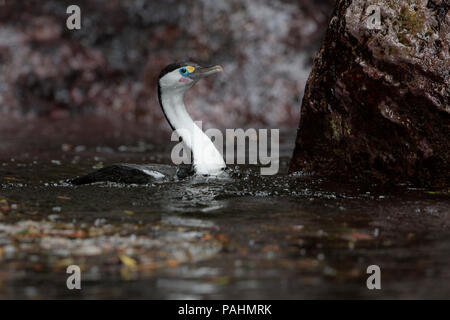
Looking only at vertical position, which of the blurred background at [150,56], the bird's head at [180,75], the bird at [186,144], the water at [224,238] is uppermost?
the blurred background at [150,56]

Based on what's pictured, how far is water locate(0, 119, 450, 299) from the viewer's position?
354 cm

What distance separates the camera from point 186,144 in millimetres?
6812

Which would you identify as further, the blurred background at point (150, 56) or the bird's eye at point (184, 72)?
the blurred background at point (150, 56)

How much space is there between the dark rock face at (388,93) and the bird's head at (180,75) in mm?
1226

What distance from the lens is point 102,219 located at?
4.93 m

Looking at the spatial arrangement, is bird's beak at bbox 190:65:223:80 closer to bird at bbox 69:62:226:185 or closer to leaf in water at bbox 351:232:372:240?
bird at bbox 69:62:226:185

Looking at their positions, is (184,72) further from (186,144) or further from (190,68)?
(186,144)

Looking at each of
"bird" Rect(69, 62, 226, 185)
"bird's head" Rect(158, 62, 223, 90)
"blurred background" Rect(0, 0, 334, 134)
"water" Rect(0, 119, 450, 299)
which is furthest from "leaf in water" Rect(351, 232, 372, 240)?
"blurred background" Rect(0, 0, 334, 134)

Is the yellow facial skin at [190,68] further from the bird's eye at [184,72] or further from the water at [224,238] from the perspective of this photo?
the water at [224,238]

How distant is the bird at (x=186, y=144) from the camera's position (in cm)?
641

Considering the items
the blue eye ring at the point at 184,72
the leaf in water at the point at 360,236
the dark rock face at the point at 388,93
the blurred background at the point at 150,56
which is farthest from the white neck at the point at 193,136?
the blurred background at the point at 150,56

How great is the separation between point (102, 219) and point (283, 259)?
61.3 inches

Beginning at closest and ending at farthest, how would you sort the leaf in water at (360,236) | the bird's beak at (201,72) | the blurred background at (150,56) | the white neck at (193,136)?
1. the leaf in water at (360,236)
2. the white neck at (193,136)
3. the bird's beak at (201,72)
4. the blurred background at (150,56)

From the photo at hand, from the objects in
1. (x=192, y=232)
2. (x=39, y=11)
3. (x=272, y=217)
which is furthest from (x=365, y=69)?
(x=39, y=11)
